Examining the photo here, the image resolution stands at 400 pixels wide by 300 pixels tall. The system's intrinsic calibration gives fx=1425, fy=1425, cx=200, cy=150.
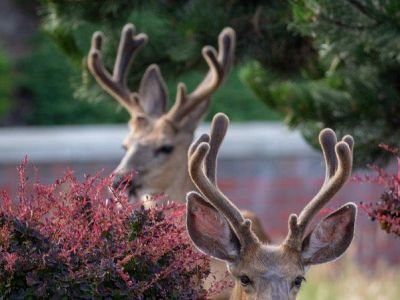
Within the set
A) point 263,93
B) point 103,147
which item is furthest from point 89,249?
point 103,147

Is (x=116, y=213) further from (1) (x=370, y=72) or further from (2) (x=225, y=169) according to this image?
(2) (x=225, y=169)

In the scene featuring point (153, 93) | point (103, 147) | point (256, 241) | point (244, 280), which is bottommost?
point (103, 147)

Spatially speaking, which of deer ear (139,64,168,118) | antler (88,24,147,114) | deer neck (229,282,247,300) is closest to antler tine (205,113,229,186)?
deer neck (229,282,247,300)

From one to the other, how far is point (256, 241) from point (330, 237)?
31 centimetres

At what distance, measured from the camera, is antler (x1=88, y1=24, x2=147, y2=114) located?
928 centimetres

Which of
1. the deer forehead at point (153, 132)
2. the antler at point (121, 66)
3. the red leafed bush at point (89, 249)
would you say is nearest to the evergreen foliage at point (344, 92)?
the deer forehead at point (153, 132)

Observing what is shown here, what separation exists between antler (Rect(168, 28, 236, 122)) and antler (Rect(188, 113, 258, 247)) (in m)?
2.55

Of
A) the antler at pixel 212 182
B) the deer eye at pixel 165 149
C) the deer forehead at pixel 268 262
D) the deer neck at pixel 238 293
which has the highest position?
the antler at pixel 212 182

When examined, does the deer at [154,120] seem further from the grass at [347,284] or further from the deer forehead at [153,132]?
the grass at [347,284]

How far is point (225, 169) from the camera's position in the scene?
44.4 feet

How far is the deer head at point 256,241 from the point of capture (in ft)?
19.1

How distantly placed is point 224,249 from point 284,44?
132 inches

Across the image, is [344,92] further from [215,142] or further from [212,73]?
[215,142]

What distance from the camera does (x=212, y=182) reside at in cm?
607
